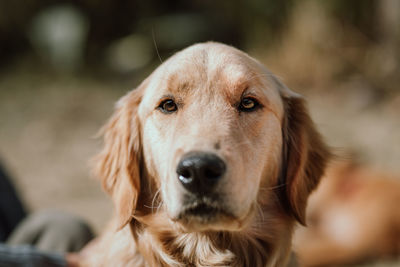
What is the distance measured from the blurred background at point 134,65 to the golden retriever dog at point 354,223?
977 mm

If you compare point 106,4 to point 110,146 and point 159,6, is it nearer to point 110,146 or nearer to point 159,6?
point 159,6

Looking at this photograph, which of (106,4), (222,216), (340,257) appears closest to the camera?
(222,216)

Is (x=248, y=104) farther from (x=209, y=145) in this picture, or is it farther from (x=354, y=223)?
(x=354, y=223)

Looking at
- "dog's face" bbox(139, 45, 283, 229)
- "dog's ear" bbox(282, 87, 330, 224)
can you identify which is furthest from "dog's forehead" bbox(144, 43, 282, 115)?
"dog's ear" bbox(282, 87, 330, 224)

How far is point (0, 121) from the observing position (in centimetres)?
858

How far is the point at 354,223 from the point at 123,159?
3.34 metres

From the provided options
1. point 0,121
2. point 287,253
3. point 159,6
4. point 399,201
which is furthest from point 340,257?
point 159,6

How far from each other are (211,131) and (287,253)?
960 millimetres

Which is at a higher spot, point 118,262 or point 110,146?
point 110,146

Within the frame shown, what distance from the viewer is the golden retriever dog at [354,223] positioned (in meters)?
4.88

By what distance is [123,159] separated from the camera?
279 centimetres

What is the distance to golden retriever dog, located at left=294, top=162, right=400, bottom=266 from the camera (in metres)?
4.88

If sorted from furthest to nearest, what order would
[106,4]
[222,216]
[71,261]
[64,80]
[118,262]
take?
[106,4]
[64,80]
[71,261]
[118,262]
[222,216]

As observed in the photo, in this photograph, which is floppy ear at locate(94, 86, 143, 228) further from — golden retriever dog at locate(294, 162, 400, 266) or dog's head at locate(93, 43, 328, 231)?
golden retriever dog at locate(294, 162, 400, 266)
